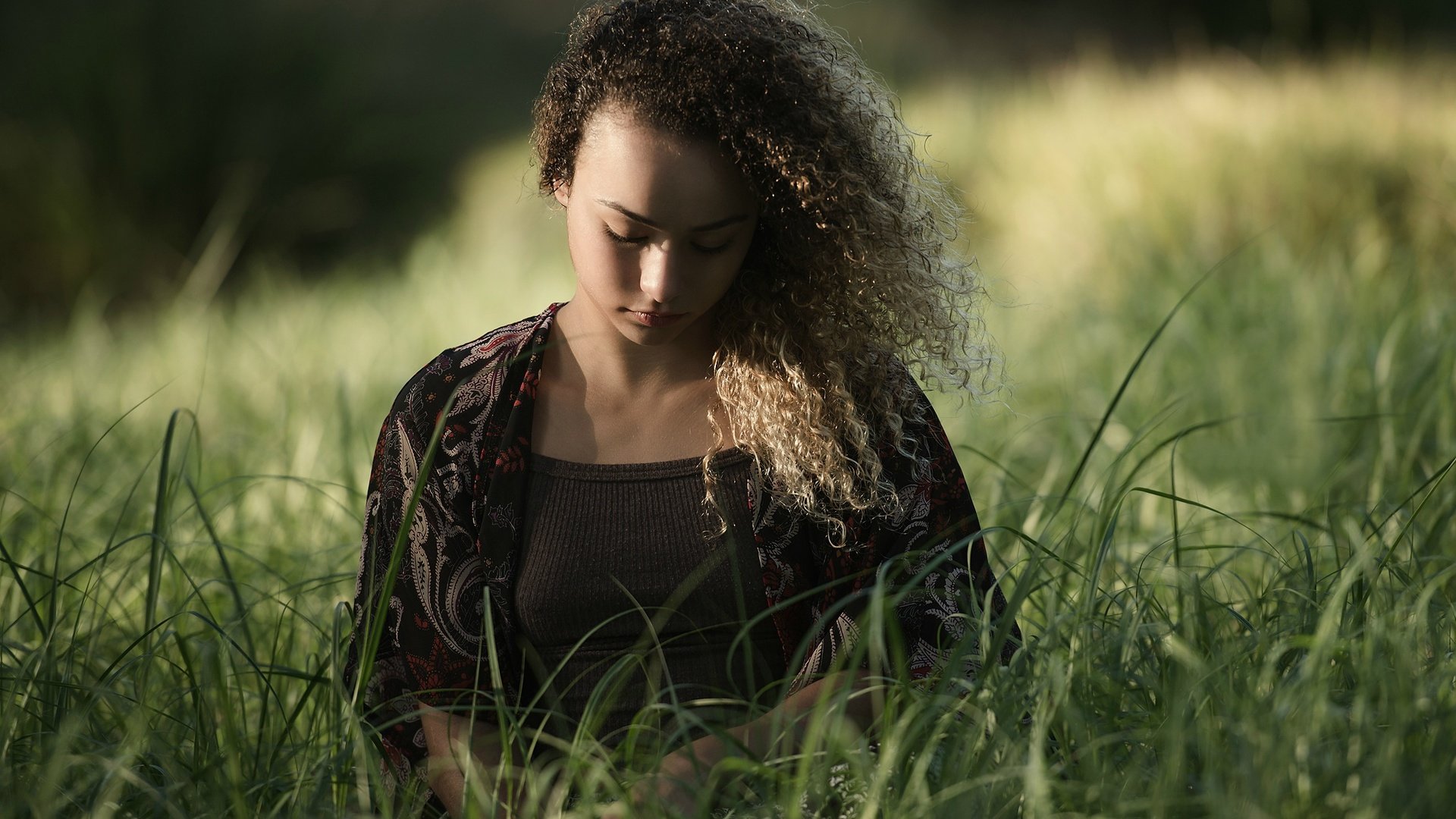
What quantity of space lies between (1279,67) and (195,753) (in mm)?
5458

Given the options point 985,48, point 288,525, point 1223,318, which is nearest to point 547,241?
point 1223,318

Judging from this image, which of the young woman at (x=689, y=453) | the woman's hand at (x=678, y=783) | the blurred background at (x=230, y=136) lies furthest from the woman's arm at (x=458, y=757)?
the blurred background at (x=230, y=136)

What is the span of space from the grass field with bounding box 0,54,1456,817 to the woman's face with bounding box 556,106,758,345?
1.24 feet

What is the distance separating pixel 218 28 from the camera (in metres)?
6.98

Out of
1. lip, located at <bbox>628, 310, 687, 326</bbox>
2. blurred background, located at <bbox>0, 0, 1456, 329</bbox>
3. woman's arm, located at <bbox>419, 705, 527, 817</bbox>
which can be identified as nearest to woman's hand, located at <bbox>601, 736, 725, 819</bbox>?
woman's arm, located at <bbox>419, 705, 527, 817</bbox>

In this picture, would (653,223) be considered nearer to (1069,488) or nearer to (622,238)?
(622,238)

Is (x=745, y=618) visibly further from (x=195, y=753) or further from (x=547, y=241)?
(x=547, y=241)

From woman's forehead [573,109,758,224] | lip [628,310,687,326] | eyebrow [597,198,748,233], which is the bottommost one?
lip [628,310,687,326]

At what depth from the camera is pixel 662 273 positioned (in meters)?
1.24

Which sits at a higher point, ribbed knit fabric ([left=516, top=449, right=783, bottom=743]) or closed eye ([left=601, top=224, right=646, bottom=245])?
closed eye ([left=601, top=224, right=646, bottom=245])

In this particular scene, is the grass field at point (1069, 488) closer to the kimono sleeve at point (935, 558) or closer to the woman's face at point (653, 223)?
the kimono sleeve at point (935, 558)

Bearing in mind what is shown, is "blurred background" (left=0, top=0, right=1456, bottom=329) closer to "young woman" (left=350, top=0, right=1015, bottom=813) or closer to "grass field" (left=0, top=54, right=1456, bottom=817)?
"grass field" (left=0, top=54, right=1456, bottom=817)

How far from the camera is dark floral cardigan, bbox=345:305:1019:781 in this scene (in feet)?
4.38

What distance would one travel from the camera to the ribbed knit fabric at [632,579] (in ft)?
4.35
